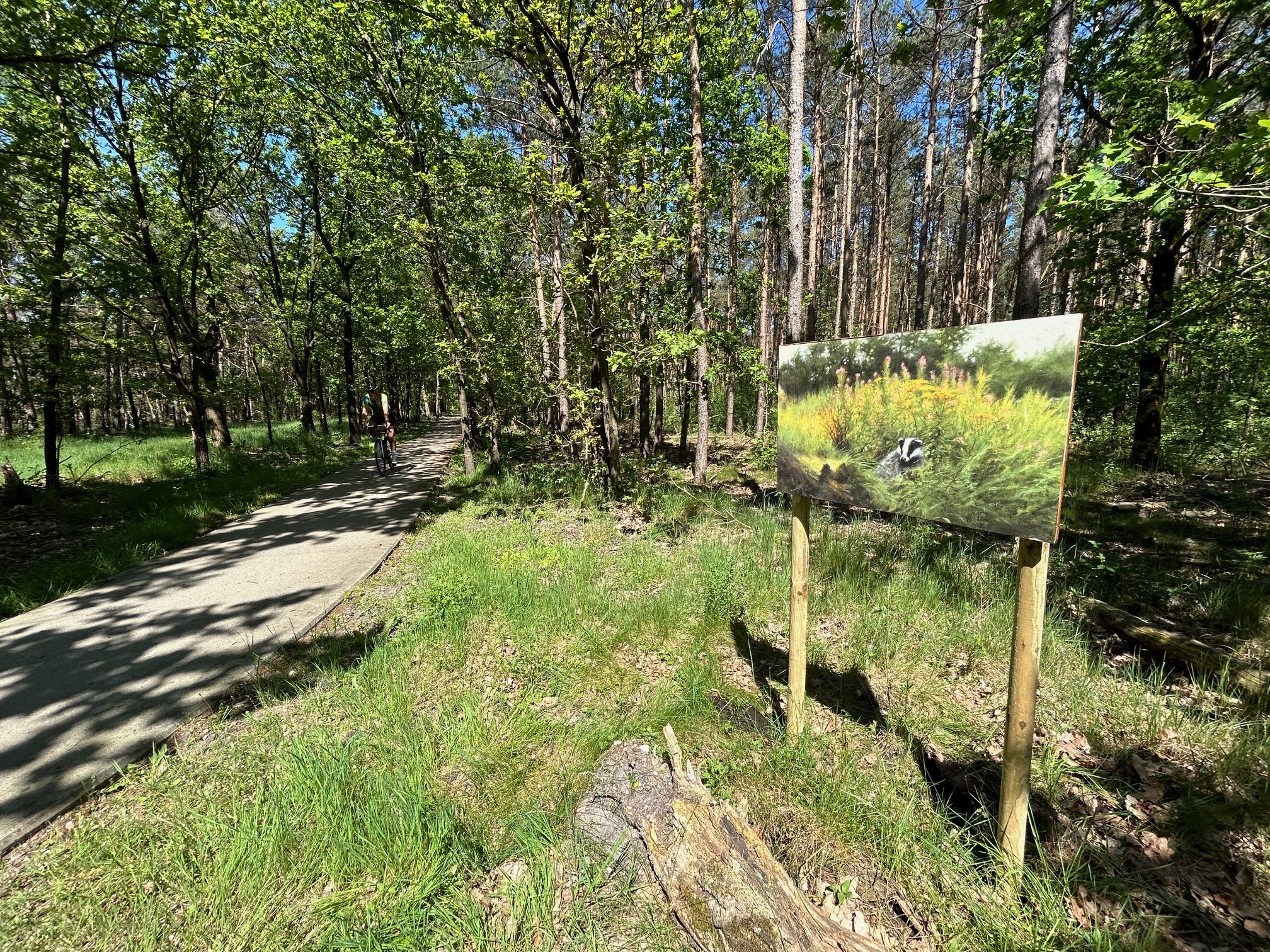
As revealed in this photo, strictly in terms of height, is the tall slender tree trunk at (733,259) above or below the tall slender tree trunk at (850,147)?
below

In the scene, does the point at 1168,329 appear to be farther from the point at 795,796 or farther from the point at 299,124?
the point at 299,124

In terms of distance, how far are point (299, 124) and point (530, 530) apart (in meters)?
14.4

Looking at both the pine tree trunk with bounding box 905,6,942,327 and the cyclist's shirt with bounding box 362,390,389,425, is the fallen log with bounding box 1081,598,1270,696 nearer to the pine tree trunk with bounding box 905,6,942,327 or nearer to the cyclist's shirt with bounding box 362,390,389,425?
the cyclist's shirt with bounding box 362,390,389,425

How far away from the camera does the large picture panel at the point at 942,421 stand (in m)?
1.78

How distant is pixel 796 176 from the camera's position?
5875 millimetres

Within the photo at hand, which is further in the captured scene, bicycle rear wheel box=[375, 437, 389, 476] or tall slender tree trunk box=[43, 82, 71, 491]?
bicycle rear wheel box=[375, 437, 389, 476]

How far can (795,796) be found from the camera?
244cm

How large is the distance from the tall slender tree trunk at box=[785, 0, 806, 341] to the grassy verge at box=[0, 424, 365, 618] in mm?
8989

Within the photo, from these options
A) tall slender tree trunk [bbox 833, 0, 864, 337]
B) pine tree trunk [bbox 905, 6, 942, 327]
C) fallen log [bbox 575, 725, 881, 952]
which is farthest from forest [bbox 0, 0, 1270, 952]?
tall slender tree trunk [bbox 833, 0, 864, 337]

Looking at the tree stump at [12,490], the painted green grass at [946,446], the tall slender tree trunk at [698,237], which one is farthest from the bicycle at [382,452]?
the painted green grass at [946,446]

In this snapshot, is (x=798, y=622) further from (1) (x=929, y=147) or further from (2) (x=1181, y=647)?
(1) (x=929, y=147)

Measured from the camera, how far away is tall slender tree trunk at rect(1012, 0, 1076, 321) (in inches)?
171

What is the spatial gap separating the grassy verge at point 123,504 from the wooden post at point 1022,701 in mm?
8294

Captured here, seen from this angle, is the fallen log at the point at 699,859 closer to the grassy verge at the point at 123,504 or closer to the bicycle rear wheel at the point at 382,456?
the grassy verge at the point at 123,504
